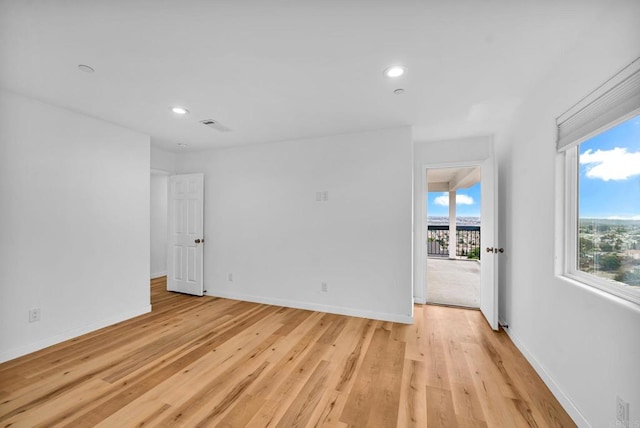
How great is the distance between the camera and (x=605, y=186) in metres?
1.54

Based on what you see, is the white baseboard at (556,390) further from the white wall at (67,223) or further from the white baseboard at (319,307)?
the white wall at (67,223)

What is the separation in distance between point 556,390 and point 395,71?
8.65 feet

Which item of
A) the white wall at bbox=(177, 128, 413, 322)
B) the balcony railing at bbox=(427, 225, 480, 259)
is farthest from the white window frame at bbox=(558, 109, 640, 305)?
the balcony railing at bbox=(427, 225, 480, 259)

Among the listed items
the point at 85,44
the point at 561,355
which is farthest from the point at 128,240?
the point at 561,355

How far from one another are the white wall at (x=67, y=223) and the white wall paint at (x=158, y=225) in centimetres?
229

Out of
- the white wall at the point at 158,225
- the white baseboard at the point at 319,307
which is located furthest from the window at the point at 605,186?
the white wall at the point at 158,225

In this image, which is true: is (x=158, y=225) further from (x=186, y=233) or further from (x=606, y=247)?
(x=606, y=247)

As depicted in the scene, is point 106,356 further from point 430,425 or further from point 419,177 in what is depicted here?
point 419,177

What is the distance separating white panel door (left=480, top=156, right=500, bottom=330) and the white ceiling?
0.74 metres

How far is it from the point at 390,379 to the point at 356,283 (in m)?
1.41

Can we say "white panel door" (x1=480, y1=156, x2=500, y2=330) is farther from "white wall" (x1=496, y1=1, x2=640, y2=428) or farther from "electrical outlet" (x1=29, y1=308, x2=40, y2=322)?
"electrical outlet" (x1=29, y1=308, x2=40, y2=322)

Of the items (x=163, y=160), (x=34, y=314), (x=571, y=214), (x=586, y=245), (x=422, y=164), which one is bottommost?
(x=34, y=314)

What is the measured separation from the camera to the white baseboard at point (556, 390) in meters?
1.57

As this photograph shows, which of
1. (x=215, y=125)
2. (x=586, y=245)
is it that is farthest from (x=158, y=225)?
(x=586, y=245)
